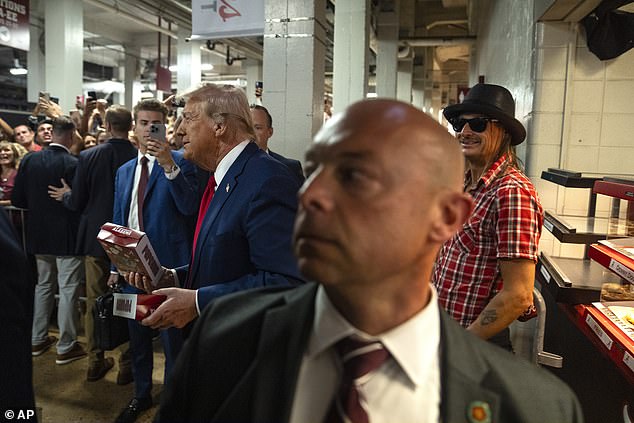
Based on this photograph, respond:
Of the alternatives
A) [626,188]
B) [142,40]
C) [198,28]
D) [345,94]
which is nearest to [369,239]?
[626,188]

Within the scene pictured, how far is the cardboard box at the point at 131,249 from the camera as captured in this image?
2055 mm

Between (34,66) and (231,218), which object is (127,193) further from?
(34,66)

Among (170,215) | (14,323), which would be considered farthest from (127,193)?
(14,323)

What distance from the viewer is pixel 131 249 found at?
2033mm

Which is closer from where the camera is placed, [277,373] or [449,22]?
[277,373]

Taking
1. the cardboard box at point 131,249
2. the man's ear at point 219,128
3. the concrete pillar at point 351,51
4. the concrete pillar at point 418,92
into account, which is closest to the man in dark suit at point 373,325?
the cardboard box at point 131,249

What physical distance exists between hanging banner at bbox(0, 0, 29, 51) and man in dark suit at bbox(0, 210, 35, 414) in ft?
20.1

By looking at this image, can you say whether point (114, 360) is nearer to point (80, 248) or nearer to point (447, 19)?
point (80, 248)

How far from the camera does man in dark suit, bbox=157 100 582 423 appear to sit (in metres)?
0.86

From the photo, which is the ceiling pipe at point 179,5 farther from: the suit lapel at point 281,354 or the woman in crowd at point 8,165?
the suit lapel at point 281,354

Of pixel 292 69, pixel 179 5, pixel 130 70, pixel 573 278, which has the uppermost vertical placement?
pixel 179 5

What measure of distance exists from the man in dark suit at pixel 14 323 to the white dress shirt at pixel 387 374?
3.35ft

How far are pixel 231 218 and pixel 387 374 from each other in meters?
1.18

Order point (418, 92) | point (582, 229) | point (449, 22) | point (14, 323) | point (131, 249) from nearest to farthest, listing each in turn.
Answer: point (14, 323) < point (131, 249) < point (582, 229) < point (449, 22) < point (418, 92)
